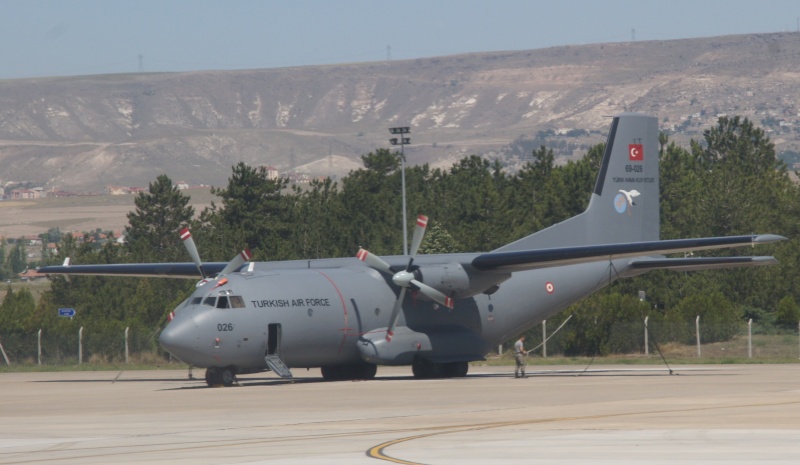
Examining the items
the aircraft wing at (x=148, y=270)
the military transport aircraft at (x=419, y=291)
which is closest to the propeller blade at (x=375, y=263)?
the military transport aircraft at (x=419, y=291)

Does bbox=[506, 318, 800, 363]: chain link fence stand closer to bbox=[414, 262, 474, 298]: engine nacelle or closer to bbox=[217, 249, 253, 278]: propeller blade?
bbox=[414, 262, 474, 298]: engine nacelle

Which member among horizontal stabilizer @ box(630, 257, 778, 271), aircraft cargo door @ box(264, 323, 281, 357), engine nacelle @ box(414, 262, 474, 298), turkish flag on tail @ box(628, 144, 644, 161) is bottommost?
aircraft cargo door @ box(264, 323, 281, 357)

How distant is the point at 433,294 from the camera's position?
111 ft

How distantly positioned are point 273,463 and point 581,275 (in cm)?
2378

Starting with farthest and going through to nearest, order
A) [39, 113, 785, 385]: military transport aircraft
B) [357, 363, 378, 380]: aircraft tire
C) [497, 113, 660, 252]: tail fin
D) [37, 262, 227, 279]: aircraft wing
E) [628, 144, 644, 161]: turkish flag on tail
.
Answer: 1. [628, 144, 644, 161]: turkish flag on tail
2. [497, 113, 660, 252]: tail fin
3. [37, 262, 227, 279]: aircraft wing
4. [357, 363, 378, 380]: aircraft tire
5. [39, 113, 785, 385]: military transport aircraft

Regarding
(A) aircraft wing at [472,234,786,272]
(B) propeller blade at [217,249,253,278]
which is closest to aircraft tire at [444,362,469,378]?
(A) aircraft wing at [472,234,786,272]

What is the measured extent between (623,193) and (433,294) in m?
8.20

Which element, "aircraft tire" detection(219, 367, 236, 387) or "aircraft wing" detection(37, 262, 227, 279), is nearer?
"aircraft tire" detection(219, 367, 236, 387)

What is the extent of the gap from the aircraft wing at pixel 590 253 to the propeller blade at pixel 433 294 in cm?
123

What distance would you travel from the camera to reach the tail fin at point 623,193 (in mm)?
38125

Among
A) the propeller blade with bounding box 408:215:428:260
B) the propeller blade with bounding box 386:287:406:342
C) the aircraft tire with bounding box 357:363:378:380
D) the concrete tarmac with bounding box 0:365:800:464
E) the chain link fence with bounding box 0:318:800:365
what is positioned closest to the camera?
the concrete tarmac with bounding box 0:365:800:464

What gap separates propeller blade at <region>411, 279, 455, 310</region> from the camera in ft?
111

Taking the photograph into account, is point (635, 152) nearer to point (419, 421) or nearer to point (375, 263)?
point (375, 263)

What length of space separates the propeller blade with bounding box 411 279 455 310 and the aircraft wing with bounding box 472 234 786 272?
1225mm
